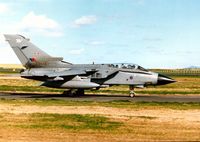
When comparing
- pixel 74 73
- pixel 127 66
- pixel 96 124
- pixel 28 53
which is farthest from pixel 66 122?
pixel 28 53

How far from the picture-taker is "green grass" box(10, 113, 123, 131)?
51.6 ft

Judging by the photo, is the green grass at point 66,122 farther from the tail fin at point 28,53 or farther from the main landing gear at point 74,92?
the tail fin at point 28,53

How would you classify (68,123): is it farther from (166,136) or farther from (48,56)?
(48,56)

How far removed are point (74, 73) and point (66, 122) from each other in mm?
16398

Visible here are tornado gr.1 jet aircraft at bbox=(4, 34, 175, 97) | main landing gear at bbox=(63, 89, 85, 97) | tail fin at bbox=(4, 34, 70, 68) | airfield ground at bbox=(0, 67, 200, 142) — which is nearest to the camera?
airfield ground at bbox=(0, 67, 200, 142)

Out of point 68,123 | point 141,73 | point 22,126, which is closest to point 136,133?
point 68,123

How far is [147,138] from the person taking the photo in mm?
13492

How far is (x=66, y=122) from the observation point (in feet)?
55.8

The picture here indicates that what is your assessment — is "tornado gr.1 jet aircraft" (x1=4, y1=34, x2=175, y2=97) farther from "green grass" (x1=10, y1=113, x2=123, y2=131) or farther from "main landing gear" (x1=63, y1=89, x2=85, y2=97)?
"green grass" (x1=10, y1=113, x2=123, y2=131)

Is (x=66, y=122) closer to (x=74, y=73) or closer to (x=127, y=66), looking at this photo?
(x=74, y=73)

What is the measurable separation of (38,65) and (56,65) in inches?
62.9

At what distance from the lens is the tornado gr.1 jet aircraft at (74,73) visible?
109 ft

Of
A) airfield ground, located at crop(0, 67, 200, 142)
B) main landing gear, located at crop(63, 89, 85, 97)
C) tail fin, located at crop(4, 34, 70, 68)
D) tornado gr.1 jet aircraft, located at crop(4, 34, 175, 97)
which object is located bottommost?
airfield ground, located at crop(0, 67, 200, 142)

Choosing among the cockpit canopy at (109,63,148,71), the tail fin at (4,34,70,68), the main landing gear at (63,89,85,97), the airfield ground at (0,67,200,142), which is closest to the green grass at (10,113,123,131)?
the airfield ground at (0,67,200,142)
